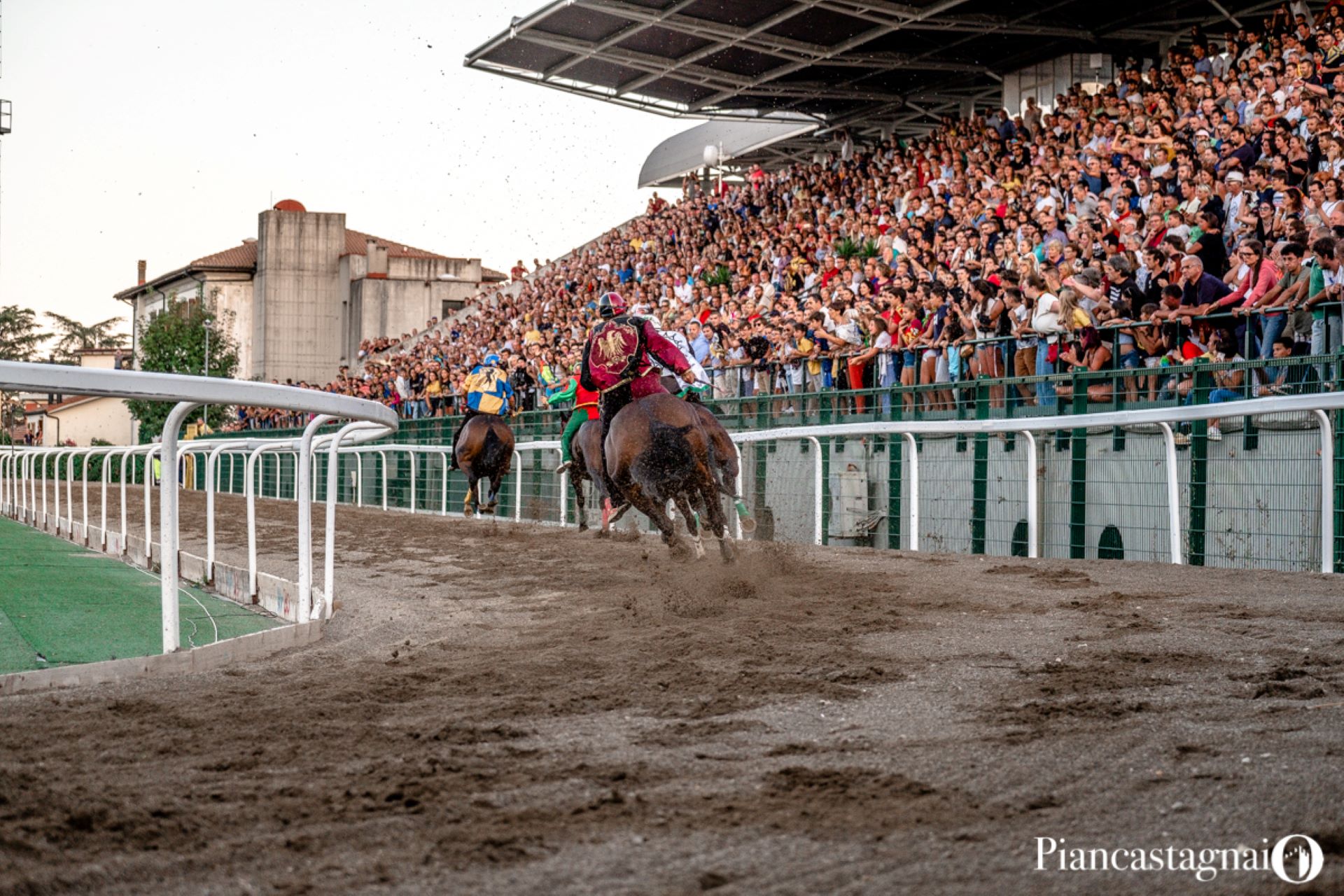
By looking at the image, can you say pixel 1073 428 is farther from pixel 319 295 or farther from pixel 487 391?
pixel 319 295

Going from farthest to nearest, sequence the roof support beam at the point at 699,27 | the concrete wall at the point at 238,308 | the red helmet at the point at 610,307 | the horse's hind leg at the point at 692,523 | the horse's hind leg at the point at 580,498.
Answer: the concrete wall at the point at 238,308 < the roof support beam at the point at 699,27 < the horse's hind leg at the point at 580,498 < the red helmet at the point at 610,307 < the horse's hind leg at the point at 692,523

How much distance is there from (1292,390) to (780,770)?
743cm

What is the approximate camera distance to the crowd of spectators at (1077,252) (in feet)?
35.3

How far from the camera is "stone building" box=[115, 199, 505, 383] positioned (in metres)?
54.2

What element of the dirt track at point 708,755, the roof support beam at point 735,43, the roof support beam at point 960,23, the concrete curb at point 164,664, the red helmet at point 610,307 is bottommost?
the concrete curb at point 164,664

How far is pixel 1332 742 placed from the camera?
12.0 ft

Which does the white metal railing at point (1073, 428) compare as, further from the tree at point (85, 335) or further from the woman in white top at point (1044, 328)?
the tree at point (85, 335)

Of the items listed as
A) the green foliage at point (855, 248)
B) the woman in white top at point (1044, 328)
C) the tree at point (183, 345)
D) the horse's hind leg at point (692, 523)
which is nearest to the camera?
the horse's hind leg at point (692, 523)

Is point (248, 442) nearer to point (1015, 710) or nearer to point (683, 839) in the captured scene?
point (1015, 710)

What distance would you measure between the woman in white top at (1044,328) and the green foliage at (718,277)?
34.5ft

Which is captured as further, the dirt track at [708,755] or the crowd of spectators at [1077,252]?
the crowd of spectators at [1077,252]

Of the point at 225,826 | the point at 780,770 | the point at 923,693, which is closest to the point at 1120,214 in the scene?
the point at 923,693

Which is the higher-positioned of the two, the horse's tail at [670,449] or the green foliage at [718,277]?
the green foliage at [718,277]

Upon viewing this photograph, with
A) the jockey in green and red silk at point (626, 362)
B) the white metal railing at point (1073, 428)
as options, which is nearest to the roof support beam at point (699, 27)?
the white metal railing at point (1073, 428)
